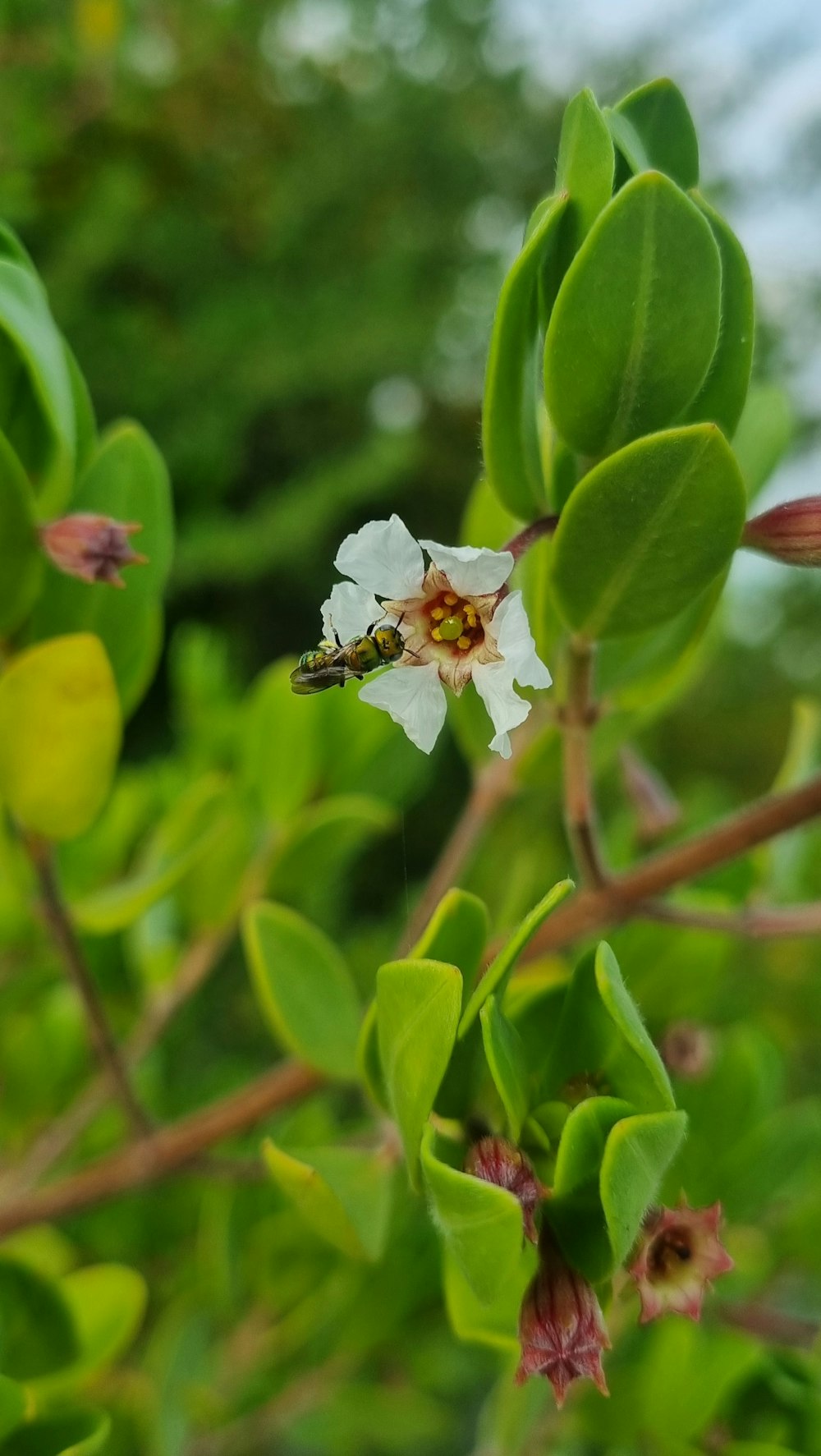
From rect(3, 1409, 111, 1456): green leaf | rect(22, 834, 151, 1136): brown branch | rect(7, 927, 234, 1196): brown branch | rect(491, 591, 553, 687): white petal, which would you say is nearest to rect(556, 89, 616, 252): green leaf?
rect(491, 591, 553, 687): white petal

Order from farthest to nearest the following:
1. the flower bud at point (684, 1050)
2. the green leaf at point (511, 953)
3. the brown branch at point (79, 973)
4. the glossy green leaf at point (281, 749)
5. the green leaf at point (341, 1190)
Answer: the glossy green leaf at point (281, 749), the flower bud at point (684, 1050), the brown branch at point (79, 973), the green leaf at point (341, 1190), the green leaf at point (511, 953)

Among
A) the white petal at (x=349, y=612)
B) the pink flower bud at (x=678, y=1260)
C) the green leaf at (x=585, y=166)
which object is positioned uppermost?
the green leaf at (x=585, y=166)

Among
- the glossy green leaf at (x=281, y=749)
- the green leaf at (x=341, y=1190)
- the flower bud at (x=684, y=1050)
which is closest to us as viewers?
the green leaf at (x=341, y=1190)

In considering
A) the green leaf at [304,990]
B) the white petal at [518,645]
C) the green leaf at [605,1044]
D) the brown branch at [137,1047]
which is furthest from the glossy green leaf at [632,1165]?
the brown branch at [137,1047]

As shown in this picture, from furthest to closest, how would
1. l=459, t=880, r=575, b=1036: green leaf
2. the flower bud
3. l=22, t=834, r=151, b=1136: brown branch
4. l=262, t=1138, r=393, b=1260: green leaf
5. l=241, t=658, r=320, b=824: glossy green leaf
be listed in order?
l=241, t=658, r=320, b=824: glossy green leaf
the flower bud
l=22, t=834, r=151, b=1136: brown branch
l=262, t=1138, r=393, b=1260: green leaf
l=459, t=880, r=575, b=1036: green leaf

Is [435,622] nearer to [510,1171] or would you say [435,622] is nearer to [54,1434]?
[510,1171]

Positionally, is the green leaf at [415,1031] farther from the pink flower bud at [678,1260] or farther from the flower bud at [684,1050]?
the flower bud at [684,1050]

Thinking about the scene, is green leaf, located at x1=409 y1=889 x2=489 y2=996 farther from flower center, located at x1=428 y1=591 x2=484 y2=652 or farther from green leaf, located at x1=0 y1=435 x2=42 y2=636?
green leaf, located at x1=0 y1=435 x2=42 y2=636
